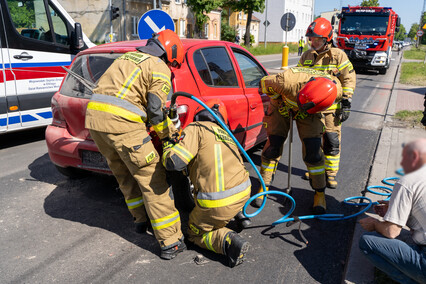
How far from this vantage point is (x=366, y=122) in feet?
27.9

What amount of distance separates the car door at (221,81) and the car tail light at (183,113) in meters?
0.35

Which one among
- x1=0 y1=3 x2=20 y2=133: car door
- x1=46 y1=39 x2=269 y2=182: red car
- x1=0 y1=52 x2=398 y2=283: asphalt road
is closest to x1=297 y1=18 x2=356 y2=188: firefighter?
x1=0 y1=52 x2=398 y2=283: asphalt road

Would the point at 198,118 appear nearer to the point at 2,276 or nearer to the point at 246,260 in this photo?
the point at 246,260

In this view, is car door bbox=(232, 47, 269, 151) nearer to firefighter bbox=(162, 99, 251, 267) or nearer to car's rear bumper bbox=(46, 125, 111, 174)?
firefighter bbox=(162, 99, 251, 267)

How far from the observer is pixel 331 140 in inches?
188

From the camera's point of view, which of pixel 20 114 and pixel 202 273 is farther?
pixel 20 114

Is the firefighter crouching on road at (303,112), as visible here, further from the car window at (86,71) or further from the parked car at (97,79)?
the car window at (86,71)

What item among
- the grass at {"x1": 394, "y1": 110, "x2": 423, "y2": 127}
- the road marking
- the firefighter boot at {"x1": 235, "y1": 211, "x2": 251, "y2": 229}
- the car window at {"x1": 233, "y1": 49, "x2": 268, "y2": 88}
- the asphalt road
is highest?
the road marking

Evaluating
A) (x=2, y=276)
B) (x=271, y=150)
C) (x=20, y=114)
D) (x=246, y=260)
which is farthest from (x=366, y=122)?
(x=2, y=276)

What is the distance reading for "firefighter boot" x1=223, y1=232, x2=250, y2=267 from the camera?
2.93 metres

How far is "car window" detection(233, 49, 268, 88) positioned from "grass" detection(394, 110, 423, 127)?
14.7 feet

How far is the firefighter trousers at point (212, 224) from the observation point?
3.02 m

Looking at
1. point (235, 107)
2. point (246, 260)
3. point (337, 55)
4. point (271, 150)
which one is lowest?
point (246, 260)

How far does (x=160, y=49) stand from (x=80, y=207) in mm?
2055
